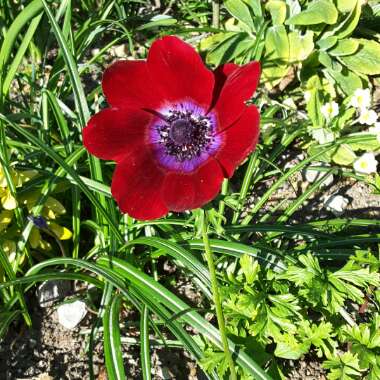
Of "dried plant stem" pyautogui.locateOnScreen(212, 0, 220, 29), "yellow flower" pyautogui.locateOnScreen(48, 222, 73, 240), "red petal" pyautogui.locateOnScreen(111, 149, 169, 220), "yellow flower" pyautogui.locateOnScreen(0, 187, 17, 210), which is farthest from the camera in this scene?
"dried plant stem" pyautogui.locateOnScreen(212, 0, 220, 29)

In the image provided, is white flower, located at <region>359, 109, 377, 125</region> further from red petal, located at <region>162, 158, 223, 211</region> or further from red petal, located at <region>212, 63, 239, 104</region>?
red petal, located at <region>162, 158, 223, 211</region>

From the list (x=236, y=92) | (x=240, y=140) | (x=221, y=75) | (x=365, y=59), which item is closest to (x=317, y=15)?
(x=365, y=59)

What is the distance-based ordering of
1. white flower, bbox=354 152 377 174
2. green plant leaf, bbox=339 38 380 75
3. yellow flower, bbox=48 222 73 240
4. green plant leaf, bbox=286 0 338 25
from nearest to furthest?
yellow flower, bbox=48 222 73 240
white flower, bbox=354 152 377 174
green plant leaf, bbox=286 0 338 25
green plant leaf, bbox=339 38 380 75

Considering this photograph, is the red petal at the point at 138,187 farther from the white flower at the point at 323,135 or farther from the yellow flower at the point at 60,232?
the white flower at the point at 323,135

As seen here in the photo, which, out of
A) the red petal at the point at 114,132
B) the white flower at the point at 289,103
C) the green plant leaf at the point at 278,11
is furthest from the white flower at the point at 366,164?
the red petal at the point at 114,132

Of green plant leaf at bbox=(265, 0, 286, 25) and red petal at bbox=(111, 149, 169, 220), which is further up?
red petal at bbox=(111, 149, 169, 220)

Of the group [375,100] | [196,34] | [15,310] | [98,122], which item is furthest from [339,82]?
[15,310]

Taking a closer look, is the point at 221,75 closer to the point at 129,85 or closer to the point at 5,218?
the point at 129,85

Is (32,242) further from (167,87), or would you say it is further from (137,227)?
(167,87)

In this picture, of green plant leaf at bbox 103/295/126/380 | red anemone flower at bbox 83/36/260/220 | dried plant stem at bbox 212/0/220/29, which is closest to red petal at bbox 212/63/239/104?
red anemone flower at bbox 83/36/260/220
